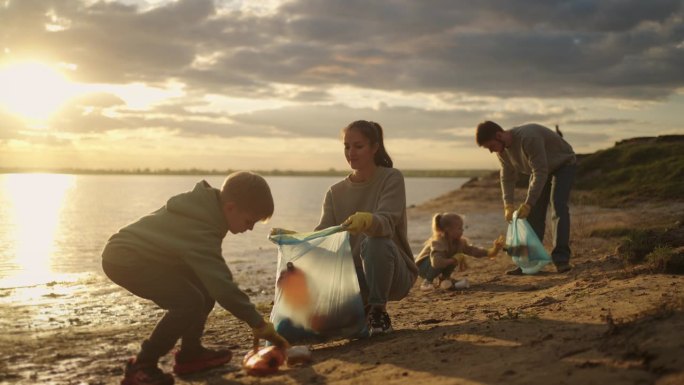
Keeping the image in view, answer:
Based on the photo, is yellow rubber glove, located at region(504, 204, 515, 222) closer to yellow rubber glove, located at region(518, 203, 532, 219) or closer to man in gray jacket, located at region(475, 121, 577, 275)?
man in gray jacket, located at region(475, 121, 577, 275)

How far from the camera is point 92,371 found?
4.25m

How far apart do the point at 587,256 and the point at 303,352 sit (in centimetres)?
611

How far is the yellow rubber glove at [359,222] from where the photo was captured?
14.1ft

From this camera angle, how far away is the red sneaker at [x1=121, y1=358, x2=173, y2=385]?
12.4 ft

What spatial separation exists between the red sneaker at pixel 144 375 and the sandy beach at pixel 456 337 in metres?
0.20

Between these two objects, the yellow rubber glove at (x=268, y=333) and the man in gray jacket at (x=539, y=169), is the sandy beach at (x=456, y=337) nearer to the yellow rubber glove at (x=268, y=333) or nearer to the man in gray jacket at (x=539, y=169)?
the yellow rubber glove at (x=268, y=333)

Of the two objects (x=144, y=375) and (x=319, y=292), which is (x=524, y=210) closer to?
(x=319, y=292)

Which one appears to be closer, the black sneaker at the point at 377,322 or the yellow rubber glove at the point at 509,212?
the black sneaker at the point at 377,322

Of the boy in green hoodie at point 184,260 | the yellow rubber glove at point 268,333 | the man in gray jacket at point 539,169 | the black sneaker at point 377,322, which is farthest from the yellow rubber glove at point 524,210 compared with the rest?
the yellow rubber glove at point 268,333

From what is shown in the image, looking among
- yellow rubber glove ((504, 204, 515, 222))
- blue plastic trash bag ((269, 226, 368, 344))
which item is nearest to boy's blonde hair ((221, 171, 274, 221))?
blue plastic trash bag ((269, 226, 368, 344))

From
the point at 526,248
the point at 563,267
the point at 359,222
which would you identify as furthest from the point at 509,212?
the point at 359,222

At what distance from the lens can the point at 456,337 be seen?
428cm

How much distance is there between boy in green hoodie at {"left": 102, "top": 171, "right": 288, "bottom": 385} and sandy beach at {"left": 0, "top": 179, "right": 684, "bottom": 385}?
1.02ft

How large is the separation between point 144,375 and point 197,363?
41 cm
